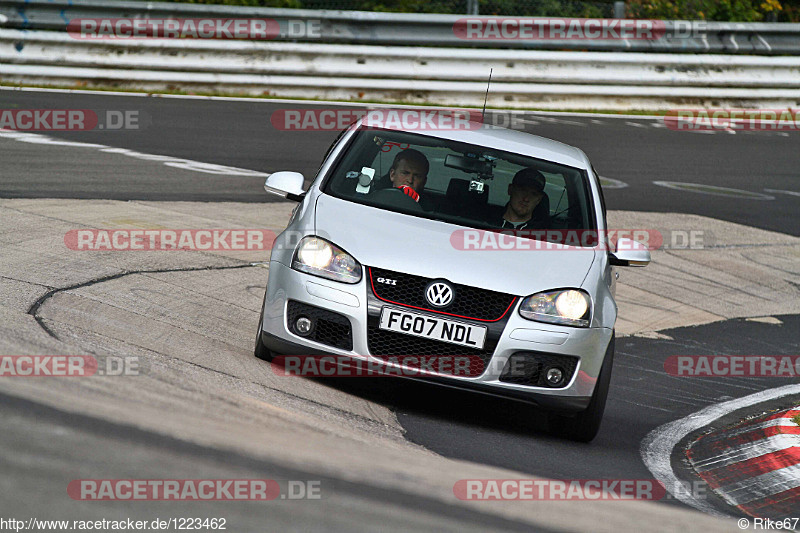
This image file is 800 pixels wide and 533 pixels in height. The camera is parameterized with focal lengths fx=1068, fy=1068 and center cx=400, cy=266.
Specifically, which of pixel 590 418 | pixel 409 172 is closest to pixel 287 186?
pixel 409 172

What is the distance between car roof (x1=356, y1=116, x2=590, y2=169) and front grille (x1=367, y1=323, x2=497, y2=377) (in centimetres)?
175

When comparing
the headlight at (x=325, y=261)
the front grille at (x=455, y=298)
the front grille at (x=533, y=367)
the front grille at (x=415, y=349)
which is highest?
the headlight at (x=325, y=261)

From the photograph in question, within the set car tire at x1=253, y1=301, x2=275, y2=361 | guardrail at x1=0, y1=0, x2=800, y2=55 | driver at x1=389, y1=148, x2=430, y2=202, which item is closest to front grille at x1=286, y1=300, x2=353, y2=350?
car tire at x1=253, y1=301, x2=275, y2=361

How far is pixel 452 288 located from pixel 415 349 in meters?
0.36

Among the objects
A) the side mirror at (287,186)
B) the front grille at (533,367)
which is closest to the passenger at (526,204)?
the front grille at (533,367)

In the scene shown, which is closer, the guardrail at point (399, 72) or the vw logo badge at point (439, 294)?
the vw logo badge at point (439, 294)

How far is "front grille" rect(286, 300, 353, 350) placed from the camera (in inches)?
216

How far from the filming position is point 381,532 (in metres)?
3.15

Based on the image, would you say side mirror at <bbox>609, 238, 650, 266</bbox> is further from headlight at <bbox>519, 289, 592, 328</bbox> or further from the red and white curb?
the red and white curb

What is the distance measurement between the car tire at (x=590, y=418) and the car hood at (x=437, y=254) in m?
0.50

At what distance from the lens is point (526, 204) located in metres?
6.47

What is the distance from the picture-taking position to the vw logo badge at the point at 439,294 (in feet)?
17.7

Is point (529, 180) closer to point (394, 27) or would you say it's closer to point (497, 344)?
point (497, 344)

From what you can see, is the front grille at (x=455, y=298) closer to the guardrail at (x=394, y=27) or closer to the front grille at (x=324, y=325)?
the front grille at (x=324, y=325)
